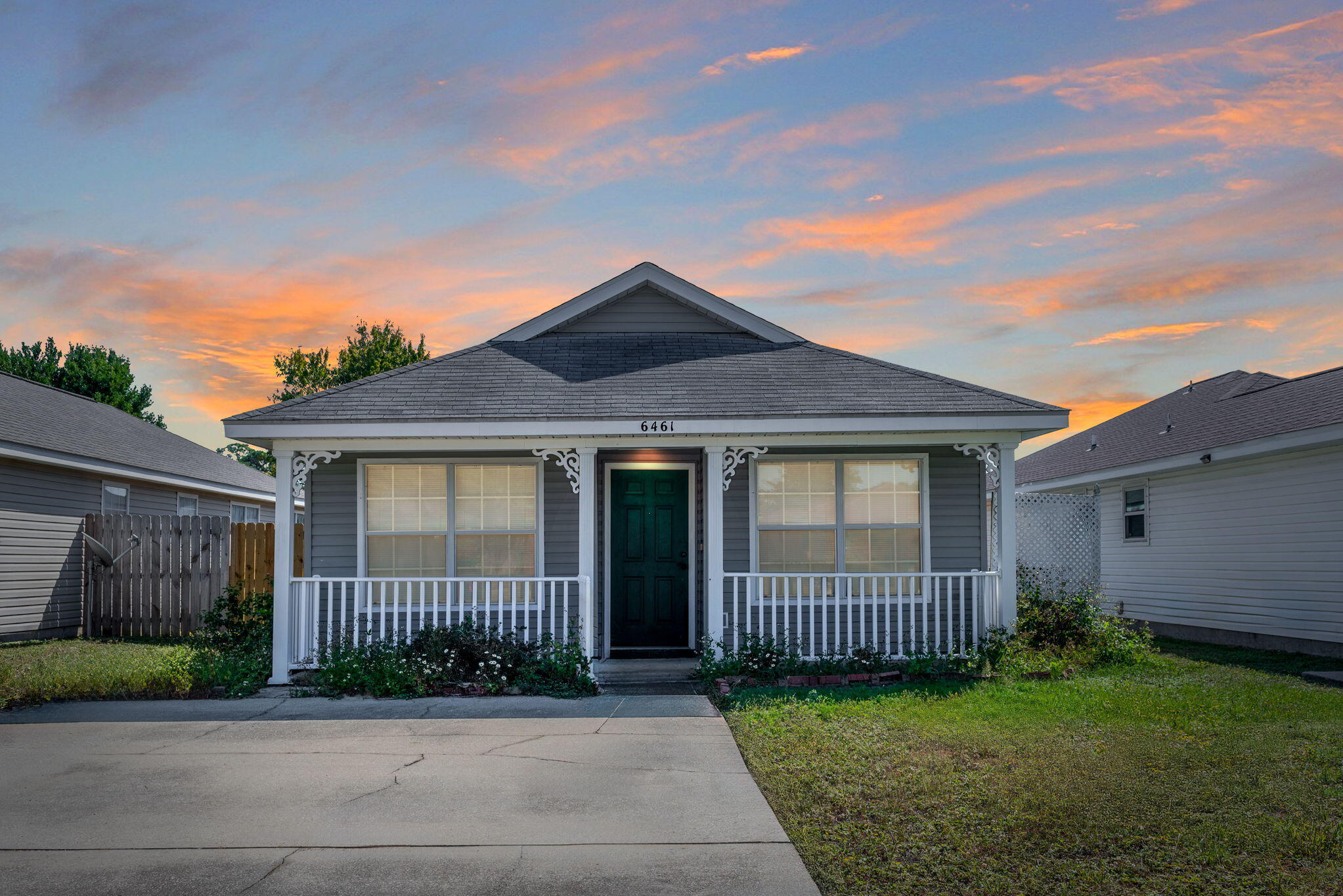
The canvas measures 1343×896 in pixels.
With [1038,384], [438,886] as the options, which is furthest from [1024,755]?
[1038,384]

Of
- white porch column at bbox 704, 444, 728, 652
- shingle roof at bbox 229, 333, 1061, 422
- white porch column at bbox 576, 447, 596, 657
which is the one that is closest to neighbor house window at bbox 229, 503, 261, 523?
shingle roof at bbox 229, 333, 1061, 422

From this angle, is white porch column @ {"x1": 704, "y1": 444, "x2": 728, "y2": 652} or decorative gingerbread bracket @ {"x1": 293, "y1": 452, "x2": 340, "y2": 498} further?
decorative gingerbread bracket @ {"x1": 293, "y1": 452, "x2": 340, "y2": 498}

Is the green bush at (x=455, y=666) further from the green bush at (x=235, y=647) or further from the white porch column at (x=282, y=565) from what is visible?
the green bush at (x=235, y=647)

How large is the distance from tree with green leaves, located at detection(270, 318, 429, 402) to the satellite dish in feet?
70.5

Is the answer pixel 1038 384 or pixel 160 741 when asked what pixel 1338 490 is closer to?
pixel 1038 384

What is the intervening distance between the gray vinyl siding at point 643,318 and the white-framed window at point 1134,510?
28.9 feet

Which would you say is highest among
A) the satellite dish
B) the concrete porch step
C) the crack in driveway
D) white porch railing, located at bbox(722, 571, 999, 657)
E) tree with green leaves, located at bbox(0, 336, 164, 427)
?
tree with green leaves, located at bbox(0, 336, 164, 427)

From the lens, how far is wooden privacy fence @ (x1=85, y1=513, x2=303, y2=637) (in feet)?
54.0

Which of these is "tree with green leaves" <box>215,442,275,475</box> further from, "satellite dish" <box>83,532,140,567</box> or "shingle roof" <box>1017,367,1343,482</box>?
"shingle roof" <box>1017,367,1343,482</box>

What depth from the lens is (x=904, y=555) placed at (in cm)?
1152

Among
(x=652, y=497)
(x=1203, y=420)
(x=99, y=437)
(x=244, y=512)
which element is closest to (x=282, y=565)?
(x=652, y=497)

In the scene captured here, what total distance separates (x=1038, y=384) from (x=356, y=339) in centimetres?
3169

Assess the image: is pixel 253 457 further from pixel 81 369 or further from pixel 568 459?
pixel 568 459

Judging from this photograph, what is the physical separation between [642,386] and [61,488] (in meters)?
11.6
